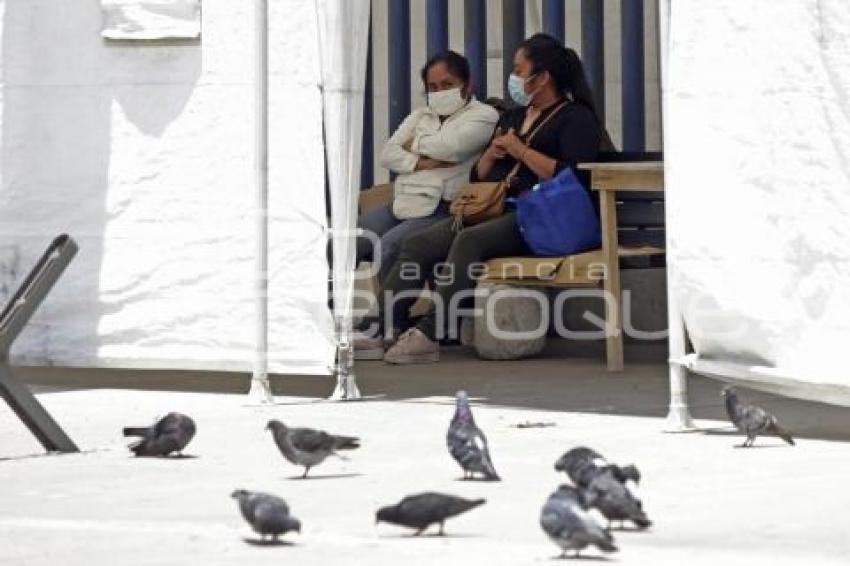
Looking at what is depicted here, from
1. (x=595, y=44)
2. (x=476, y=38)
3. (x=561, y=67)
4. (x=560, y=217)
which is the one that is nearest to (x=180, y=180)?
(x=560, y=217)

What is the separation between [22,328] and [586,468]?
2.89 metres

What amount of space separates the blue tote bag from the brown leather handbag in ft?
0.57

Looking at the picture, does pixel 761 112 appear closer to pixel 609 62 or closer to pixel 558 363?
pixel 558 363

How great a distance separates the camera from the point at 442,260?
1377 centimetres

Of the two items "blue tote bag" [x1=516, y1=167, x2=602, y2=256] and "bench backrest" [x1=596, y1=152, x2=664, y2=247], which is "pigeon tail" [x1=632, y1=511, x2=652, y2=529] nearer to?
"blue tote bag" [x1=516, y1=167, x2=602, y2=256]

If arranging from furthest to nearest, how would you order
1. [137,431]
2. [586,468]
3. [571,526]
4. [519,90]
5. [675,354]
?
1. [519,90]
2. [675,354]
3. [137,431]
4. [586,468]
5. [571,526]

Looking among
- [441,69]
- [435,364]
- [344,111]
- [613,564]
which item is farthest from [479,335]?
[613,564]

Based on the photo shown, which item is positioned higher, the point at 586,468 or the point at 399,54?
the point at 399,54

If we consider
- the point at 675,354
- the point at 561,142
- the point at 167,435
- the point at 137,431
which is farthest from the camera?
the point at 561,142

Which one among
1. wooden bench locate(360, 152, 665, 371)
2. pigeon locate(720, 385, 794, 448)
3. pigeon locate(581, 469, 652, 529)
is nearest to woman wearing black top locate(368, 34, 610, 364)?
wooden bench locate(360, 152, 665, 371)

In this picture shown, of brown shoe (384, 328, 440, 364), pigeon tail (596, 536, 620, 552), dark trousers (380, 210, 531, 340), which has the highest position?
dark trousers (380, 210, 531, 340)

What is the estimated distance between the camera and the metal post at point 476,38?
618 inches

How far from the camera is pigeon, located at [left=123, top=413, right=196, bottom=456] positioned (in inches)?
385

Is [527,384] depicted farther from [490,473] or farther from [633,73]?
[490,473]
